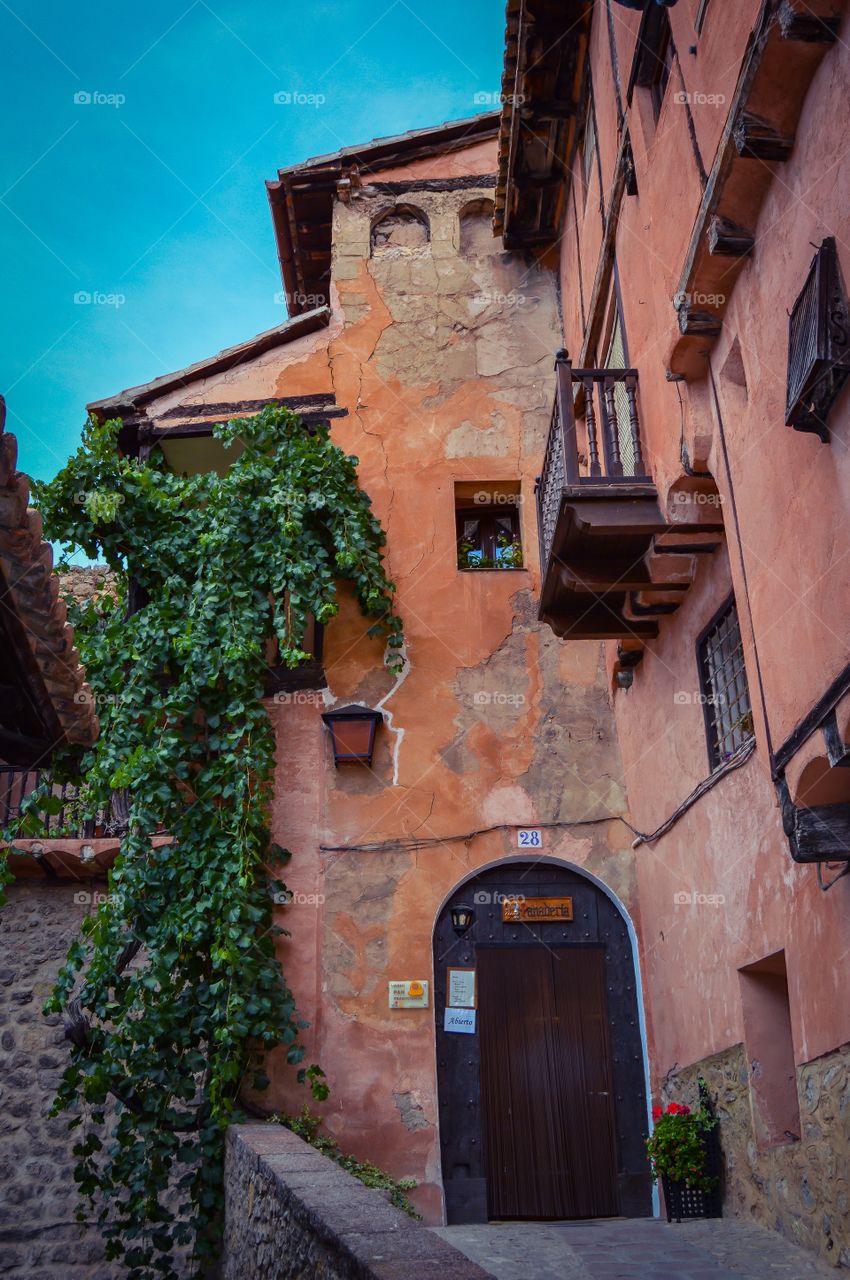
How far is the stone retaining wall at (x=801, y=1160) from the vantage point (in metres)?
5.37

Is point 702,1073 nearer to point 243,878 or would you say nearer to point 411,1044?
point 411,1044

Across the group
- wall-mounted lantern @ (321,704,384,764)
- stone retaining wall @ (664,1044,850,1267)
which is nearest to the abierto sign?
wall-mounted lantern @ (321,704,384,764)

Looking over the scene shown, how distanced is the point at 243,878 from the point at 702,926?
339cm

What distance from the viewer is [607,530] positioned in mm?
7242

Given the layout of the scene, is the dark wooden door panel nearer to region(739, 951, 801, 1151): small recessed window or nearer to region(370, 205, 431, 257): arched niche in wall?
region(739, 951, 801, 1151): small recessed window

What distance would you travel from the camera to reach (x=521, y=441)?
10984 millimetres

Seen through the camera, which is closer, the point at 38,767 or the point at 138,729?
the point at 38,767

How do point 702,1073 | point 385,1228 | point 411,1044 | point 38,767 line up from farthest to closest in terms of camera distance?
point 411,1044, point 702,1073, point 38,767, point 385,1228

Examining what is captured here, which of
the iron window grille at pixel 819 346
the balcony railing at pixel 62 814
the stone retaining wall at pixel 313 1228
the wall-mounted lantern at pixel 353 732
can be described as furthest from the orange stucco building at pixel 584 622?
the stone retaining wall at pixel 313 1228

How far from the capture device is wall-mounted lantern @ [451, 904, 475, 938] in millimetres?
9422

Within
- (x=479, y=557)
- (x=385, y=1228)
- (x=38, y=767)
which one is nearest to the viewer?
(x=385, y=1228)

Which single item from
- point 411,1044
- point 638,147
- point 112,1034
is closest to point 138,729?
point 112,1034

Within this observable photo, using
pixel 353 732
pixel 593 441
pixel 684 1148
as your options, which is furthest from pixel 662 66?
pixel 684 1148

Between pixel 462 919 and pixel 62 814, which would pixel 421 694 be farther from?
pixel 62 814
